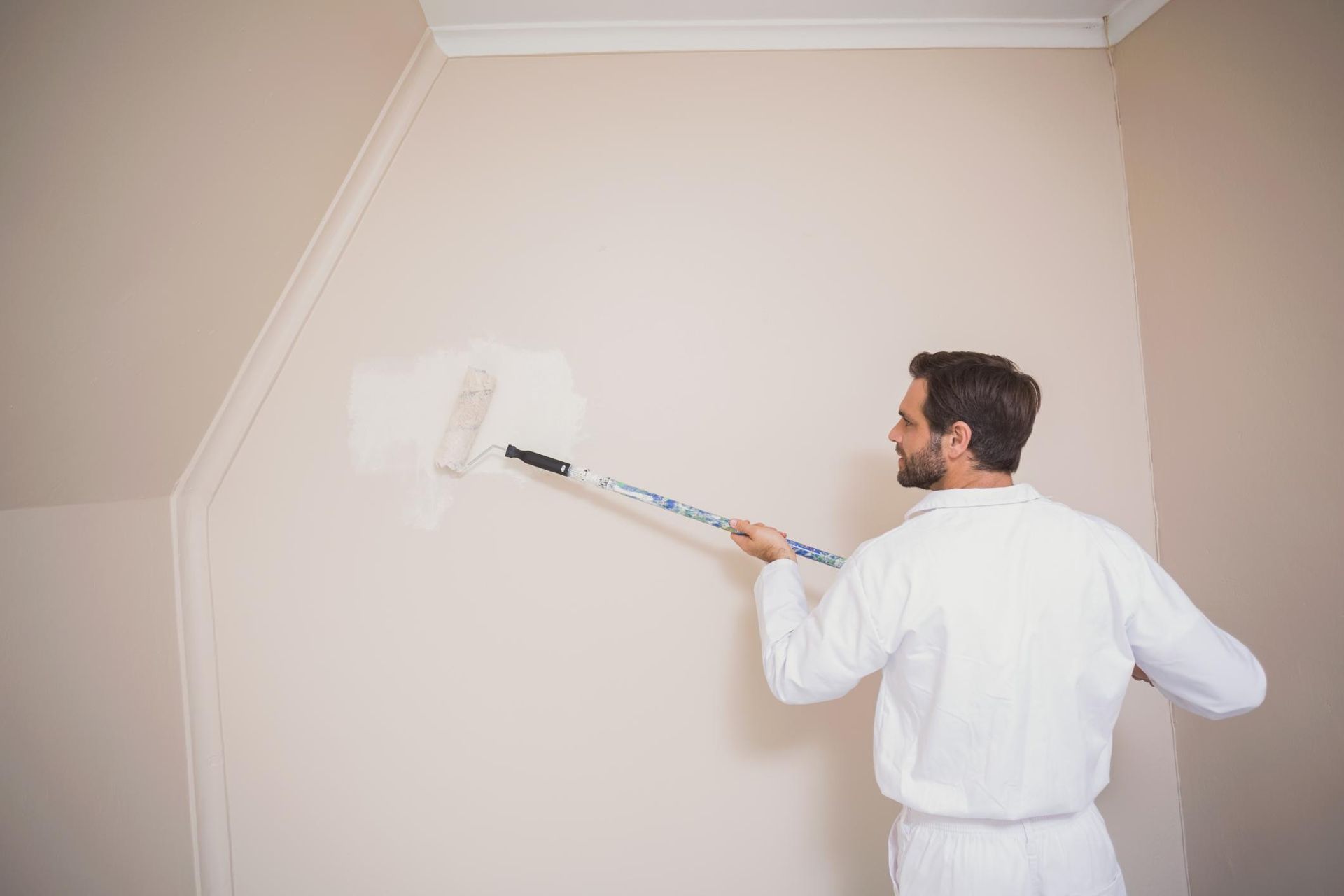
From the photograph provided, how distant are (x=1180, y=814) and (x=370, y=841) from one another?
5.02ft

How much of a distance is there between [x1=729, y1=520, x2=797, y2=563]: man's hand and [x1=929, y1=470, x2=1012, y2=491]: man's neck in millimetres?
272

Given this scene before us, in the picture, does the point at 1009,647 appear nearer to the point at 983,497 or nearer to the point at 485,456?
the point at 983,497

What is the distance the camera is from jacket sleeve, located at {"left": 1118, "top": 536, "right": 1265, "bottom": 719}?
1008 millimetres

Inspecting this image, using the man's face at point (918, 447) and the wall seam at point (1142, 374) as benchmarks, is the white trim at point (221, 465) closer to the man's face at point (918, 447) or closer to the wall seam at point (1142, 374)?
the man's face at point (918, 447)

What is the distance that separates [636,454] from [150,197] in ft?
2.75

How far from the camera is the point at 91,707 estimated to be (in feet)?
3.69

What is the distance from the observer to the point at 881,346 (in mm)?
1452

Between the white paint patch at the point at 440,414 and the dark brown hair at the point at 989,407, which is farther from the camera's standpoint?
the white paint patch at the point at 440,414

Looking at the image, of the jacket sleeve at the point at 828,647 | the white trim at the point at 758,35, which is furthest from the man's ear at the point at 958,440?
the white trim at the point at 758,35

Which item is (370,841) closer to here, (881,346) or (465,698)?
(465,698)

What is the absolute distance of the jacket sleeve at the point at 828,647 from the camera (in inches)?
40.1

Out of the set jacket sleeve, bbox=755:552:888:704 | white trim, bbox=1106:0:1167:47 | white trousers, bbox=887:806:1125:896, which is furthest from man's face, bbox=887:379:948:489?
white trim, bbox=1106:0:1167:47

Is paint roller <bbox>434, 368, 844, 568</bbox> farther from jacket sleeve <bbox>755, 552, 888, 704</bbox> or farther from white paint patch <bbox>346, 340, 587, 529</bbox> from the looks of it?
jacket sleeve <bbox>755, 552, 888, 704</bbox>

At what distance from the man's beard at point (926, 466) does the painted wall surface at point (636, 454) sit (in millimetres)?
311
